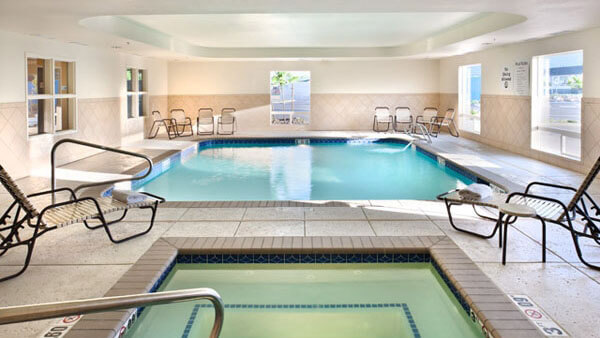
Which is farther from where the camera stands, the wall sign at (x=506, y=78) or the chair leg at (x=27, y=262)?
the wall sign at (x=506, y=78)

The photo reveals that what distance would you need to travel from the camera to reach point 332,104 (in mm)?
15328

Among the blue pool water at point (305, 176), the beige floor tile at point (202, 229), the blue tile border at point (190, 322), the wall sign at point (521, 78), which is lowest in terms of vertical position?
the blue tile border at point (190, 322)

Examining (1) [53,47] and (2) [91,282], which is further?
(1) [53,47]

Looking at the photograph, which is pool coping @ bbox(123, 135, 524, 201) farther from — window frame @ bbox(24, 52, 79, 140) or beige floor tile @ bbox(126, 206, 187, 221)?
window frame @ bbox(24, 52, 79, 140)

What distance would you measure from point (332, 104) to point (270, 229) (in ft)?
36.4

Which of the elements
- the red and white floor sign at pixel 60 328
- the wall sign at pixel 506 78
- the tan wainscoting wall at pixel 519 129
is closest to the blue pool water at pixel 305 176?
the tan wainscoting wall at pixel 519 129

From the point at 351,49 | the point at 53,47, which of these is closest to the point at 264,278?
the point at 53,47

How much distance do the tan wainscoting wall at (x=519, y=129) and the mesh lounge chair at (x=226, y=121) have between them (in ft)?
20.2

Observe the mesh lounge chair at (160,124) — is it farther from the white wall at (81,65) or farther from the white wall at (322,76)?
the white wall at (322,76)

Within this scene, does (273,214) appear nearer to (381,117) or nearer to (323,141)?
(323,141)

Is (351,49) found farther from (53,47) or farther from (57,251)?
(57,251)

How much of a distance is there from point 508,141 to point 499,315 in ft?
27.4

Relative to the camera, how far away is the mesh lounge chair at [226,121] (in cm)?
1431

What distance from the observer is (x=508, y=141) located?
10422 millimetres
